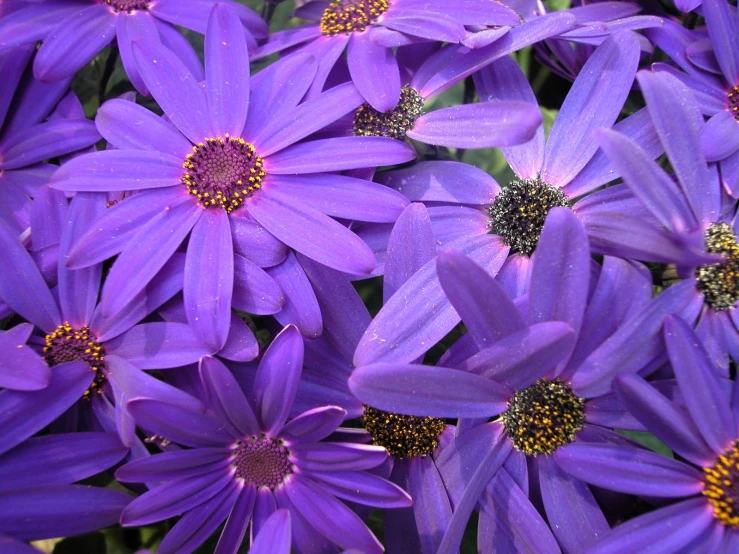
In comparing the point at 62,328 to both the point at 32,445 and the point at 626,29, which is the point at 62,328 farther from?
the point at 626,29

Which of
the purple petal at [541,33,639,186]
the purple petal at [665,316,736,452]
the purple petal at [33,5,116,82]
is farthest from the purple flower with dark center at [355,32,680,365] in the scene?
the purple petal at [33,5,116,82]

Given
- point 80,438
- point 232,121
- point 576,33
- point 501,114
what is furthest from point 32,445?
point 576,33

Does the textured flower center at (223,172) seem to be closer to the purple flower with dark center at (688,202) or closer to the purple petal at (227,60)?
the purple petal at (227,60)

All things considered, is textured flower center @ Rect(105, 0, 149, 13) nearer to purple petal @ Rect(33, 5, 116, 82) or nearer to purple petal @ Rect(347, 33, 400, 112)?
purple petal @ Rect(33, 5, 116, 82)

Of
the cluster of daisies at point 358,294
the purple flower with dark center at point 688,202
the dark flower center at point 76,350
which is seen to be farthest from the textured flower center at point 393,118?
the dark flower center at point 76,350

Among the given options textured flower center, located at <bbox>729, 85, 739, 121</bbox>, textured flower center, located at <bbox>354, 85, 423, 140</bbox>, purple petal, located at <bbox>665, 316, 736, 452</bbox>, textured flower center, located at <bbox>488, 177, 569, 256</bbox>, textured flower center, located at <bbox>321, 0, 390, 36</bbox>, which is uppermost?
textured flower center, located at <bbox>321, 0, 390, 36</bbox>

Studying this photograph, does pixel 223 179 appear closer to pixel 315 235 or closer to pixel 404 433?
pixel 315 235
